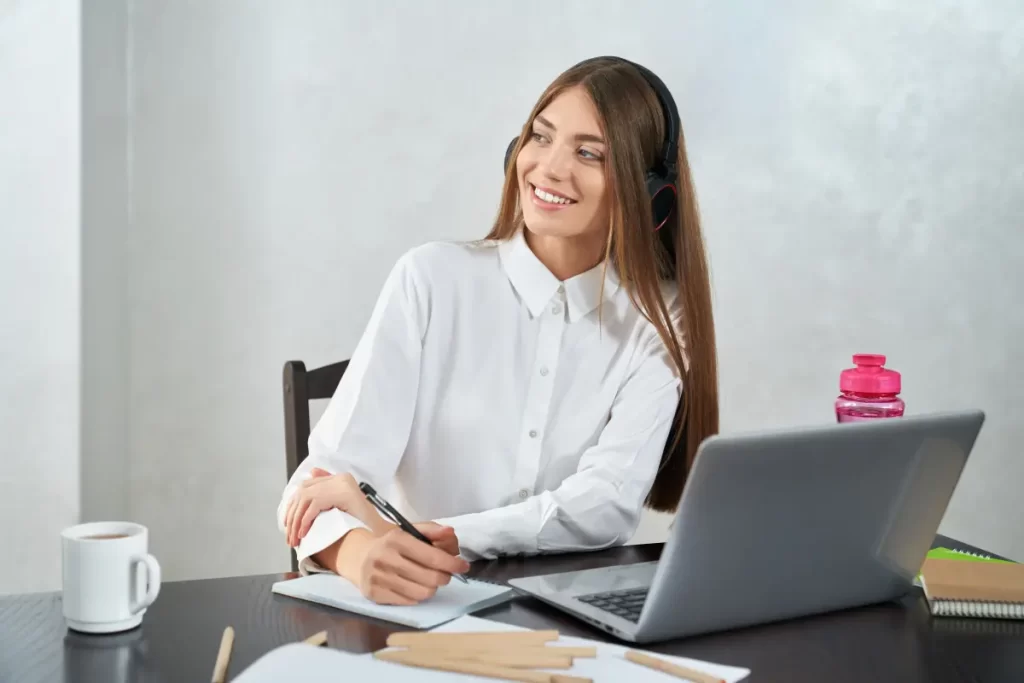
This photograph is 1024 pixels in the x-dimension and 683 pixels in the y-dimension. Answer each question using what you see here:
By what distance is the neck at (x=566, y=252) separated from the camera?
1.64 meters

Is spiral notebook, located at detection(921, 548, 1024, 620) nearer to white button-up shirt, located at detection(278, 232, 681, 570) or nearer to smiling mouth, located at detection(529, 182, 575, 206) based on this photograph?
white button-up shirt, located at detection(278, 232, 681, 570)

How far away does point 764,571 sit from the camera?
0.89 metres

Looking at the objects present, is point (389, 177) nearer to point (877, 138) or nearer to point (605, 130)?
point (605, 130)

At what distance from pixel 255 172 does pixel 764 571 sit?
1.78m

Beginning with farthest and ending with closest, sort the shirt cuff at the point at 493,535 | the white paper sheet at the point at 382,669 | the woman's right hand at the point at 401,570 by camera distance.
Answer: the shirt cuff at the point at 493,535 < the woman's right hand at the point at 401,570 < the white paper sheet at the point at 382,669

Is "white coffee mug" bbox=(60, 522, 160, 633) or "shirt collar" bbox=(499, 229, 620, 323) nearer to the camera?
"white coffee mug" bbox=(60, 522, 160, 633)

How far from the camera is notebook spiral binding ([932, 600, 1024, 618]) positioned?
3.29 ft

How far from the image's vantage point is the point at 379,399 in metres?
1.46

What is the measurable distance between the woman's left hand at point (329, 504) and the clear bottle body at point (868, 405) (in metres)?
0.57

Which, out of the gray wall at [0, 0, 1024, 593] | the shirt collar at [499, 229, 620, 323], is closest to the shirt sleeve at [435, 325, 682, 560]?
the shirt collar at [499, 229, 620, 323]

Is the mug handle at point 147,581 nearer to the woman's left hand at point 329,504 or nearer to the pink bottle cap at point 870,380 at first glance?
the woman's left hand at point 329,504

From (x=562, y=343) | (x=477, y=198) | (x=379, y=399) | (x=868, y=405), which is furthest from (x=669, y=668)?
(x=477, y=198)

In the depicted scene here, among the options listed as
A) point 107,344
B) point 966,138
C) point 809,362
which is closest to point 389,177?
point 107,344

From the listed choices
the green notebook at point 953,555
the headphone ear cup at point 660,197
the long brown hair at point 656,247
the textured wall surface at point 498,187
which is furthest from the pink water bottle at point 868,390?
the textured wall surface at point 498,187
